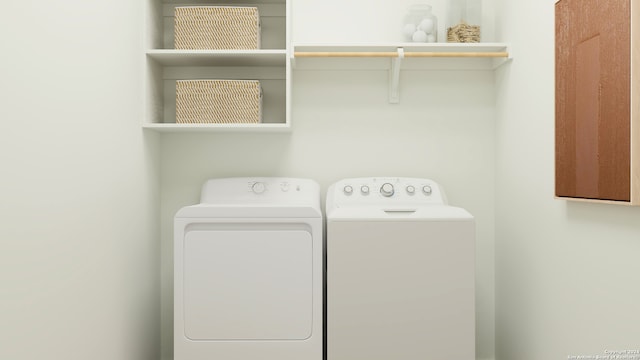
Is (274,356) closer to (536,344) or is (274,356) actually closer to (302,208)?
(302,208)

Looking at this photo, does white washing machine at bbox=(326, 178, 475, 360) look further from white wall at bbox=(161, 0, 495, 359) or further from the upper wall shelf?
the upper wall shelf

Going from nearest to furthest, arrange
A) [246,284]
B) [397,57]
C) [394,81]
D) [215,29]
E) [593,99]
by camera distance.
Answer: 1. [593,99]
2. [246,284]
3. [215,29]
4. [397,57]
5. [394,81]

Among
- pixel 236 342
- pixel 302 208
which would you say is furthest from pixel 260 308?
pixel 302 208

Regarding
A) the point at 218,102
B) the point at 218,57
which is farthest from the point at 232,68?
the point at 218,102

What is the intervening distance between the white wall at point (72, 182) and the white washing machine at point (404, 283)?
847 mm

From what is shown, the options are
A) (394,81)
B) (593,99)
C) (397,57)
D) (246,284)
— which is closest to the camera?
(593,99)

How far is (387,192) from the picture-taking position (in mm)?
2580

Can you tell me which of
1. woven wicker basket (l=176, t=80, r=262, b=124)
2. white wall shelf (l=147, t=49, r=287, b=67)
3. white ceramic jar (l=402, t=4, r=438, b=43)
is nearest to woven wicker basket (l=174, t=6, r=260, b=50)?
white wall shelf (l=147, t=49, r=287, b=67)

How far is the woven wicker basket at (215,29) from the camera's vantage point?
2.42m

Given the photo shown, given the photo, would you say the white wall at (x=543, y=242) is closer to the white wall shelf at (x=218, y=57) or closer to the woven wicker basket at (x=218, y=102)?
the white wall shelf at (x=218, y=57)

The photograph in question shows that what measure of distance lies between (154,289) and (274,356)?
0.83 metres

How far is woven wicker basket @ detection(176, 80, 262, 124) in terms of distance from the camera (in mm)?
2439

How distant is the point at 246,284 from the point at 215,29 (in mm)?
1132

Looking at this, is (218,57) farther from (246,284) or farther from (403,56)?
(246,284)
